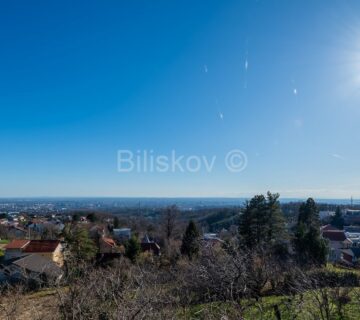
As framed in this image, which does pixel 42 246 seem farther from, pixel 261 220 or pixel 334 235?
pixel 334 235

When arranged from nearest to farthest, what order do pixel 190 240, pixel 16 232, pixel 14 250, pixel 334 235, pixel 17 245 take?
pixel 190 240, pixel 14 250, pixel 17 245, pixel 334 235, pixel 16 232

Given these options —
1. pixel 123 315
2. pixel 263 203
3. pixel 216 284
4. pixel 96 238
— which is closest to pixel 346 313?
pixel 216 284

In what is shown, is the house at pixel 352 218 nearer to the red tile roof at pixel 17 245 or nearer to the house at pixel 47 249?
the house at pixel 47 249

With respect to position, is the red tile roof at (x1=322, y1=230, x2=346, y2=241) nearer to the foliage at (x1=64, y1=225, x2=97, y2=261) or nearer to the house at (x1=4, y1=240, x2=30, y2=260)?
the foliage at (x1=64, y1=225, x2=97, y2=261)

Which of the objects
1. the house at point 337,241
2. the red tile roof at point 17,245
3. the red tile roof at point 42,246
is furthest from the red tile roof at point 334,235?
the red tile roof at point 17,245

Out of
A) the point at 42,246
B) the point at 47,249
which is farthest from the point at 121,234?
the point at 47,249

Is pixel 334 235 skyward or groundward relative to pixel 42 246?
groundward

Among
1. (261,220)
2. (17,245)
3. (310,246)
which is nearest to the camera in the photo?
(310,246)
